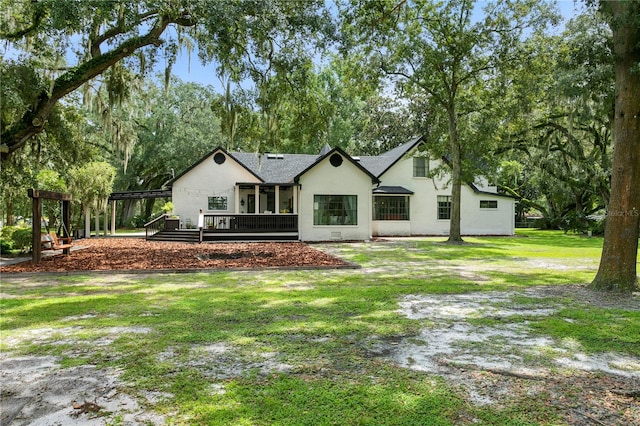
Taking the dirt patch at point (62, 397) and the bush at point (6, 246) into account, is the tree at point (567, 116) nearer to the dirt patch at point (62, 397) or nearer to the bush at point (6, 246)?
the dirt patch at point (62, 397)

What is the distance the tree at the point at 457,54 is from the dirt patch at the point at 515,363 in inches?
538

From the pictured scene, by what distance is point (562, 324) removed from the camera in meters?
5.31

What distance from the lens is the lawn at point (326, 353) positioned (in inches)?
117

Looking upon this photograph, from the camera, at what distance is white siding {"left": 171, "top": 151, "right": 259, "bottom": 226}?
25.3 meters

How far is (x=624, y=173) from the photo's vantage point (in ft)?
23.9

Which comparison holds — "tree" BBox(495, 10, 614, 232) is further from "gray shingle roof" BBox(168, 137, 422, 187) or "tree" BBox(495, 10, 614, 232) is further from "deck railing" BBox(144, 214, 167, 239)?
"deck railing" BBox(144, 214, 167, 239)

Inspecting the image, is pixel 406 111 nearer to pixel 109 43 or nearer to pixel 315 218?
pixel 315 218

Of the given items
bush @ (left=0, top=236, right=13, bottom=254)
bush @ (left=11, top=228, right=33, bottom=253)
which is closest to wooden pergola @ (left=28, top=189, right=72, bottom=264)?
bush @ (left=11, top=228, right=33, bottom=253)

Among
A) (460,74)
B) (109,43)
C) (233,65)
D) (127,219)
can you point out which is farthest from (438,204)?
(127,219)

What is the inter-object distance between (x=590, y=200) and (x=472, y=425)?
128 feet

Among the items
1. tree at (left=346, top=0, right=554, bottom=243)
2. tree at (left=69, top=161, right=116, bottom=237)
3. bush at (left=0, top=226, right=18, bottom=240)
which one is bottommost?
bush at (left=0, top=226, right=18, bottom=240)

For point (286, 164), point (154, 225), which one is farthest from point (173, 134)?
point (286, 164)

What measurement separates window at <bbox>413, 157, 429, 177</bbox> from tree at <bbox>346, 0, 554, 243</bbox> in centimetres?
544

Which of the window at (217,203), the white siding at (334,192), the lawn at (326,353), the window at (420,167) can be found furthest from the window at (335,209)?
the lawn at (326,353)
